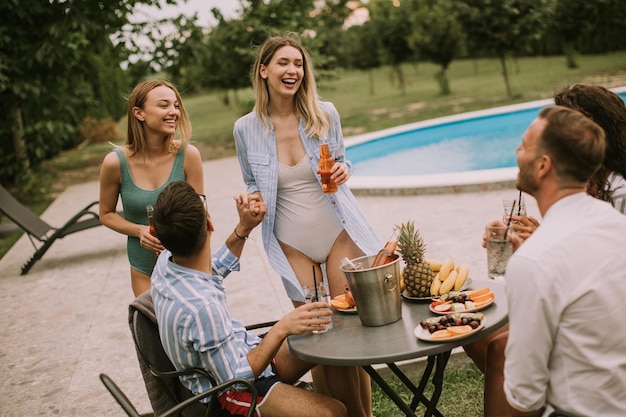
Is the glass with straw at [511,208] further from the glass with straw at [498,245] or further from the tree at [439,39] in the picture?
the tree at [439,39]

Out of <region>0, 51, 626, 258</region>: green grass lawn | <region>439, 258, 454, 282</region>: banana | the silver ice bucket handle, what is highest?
the silver ice bucket handle

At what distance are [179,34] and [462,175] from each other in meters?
7.87

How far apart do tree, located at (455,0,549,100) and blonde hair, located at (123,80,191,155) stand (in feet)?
50.6

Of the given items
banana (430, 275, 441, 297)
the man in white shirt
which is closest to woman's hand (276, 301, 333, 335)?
banana (430, 275, 441, 297)

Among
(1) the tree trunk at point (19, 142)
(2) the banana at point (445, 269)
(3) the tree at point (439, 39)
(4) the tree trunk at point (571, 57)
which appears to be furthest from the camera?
(4) the tree trunk at point (571, 57)

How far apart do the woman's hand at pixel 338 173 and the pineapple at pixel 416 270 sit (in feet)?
1.80

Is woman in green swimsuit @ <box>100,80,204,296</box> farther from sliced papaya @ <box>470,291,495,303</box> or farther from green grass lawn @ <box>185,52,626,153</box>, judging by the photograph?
green grass lawn @ <box>185,52,626,153</box>

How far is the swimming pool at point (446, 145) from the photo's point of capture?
1288 cm

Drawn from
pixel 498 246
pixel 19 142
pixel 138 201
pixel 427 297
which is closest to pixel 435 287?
pixel 427 297

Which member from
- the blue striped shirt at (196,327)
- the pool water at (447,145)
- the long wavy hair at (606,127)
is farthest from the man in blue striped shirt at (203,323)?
the pool water at (447,145)

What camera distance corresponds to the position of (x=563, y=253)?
1.78 metres

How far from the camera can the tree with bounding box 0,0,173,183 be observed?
449 inches

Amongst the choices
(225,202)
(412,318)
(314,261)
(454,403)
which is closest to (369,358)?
(412,318)

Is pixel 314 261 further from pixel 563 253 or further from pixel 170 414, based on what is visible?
pixel 563 253
